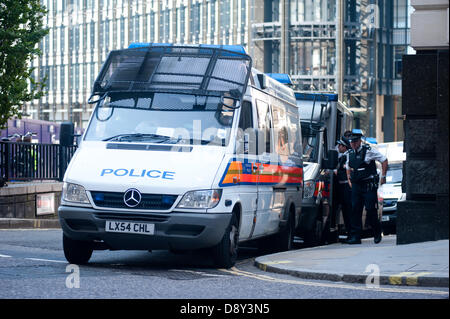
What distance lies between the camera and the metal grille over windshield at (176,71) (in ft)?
39.3

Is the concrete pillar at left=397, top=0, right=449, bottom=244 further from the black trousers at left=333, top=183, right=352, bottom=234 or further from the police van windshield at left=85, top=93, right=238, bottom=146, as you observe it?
the black trousers at left=333, top=183, right=352, bottom=234

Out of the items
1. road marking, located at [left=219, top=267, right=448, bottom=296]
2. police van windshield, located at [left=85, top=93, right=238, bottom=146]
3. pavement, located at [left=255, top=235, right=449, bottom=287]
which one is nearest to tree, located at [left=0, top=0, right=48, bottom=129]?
pavement, located at [left=255, top=235, right=449, bottom=287]

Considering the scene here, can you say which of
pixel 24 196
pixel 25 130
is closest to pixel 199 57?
pixel 24 196

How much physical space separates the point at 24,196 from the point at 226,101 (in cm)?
1123

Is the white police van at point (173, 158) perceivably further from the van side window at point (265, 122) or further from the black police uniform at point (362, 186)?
the black police uniform at point (362, 186)

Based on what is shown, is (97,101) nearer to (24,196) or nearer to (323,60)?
(24,196)

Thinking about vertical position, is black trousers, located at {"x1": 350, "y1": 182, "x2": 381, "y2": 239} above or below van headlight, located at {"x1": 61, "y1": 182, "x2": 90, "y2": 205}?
below

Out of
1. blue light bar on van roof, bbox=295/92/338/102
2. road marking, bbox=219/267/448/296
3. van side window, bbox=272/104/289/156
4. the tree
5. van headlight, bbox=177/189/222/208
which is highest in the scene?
the tree

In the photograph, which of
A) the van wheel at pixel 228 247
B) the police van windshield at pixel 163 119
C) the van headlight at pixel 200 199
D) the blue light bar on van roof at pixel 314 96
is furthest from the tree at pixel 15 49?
the van headlight at pixel 200 199

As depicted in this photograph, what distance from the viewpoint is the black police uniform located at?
15.7m

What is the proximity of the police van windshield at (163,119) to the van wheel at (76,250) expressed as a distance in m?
1.22

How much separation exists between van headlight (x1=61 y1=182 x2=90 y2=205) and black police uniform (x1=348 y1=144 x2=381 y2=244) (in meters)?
5.87
